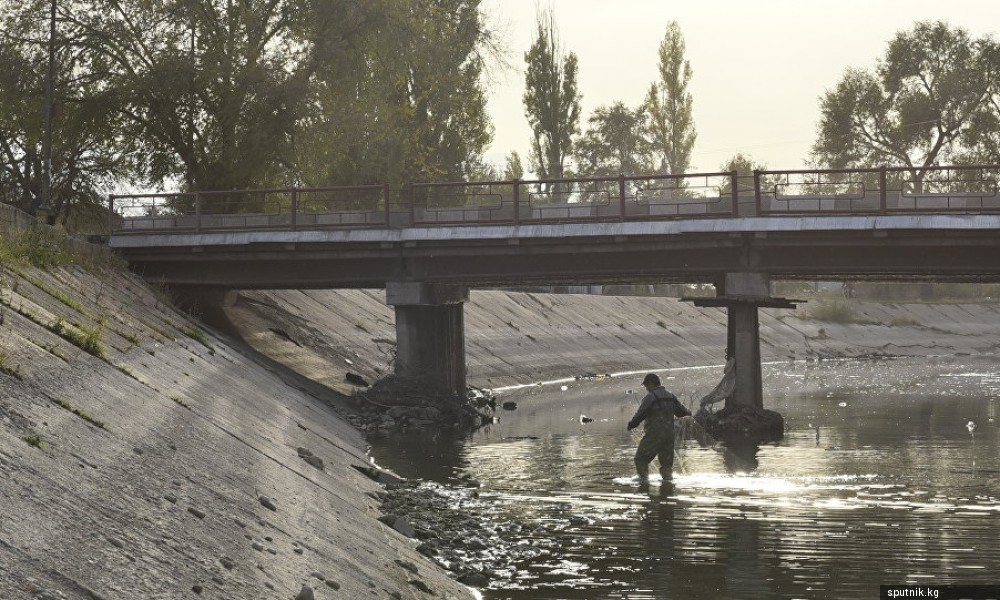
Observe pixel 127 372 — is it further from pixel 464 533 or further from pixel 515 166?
pixel 515 166

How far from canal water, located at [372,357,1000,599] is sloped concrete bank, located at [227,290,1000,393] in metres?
8.55

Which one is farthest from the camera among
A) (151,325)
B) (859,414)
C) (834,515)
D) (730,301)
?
(859,414)

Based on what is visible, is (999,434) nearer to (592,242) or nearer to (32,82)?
(592,242)

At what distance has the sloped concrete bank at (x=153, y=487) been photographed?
8141 mm

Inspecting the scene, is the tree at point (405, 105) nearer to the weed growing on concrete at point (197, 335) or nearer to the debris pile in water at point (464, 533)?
the weed growing on concrete at point (197, 335)

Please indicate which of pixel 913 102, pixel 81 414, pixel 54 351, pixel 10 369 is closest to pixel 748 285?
pixel 54 351

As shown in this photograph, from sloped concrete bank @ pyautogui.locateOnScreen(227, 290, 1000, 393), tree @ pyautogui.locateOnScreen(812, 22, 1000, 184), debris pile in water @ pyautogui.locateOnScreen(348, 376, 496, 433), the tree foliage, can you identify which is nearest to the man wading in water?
debris pile in water @ pyautogui.locateOnScreen(348, 376, 496, 433)

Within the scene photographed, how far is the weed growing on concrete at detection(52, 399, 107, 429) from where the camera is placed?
11.7 metres

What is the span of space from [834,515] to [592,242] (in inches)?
619

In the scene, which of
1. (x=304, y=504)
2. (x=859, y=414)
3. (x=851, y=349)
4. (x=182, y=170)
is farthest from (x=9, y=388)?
(x=851, y=349)

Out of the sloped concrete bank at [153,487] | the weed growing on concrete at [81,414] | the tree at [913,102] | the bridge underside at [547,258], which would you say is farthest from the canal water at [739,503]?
the tree at [913,102]

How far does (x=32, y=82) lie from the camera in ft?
142

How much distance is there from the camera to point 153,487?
10383 millimetres

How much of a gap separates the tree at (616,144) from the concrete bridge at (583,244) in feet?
224
